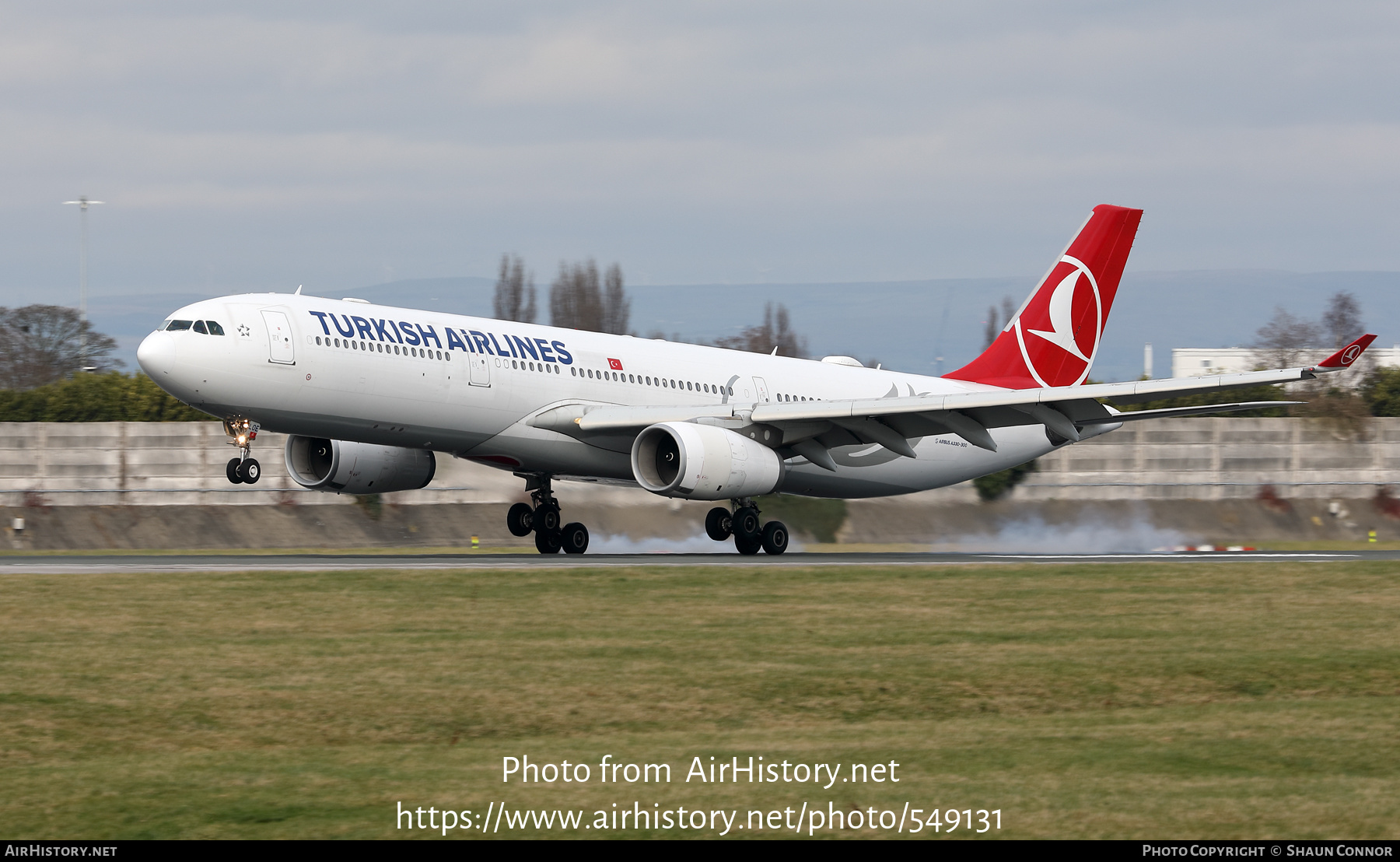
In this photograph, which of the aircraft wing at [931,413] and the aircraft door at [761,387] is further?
the aircraft door at [761,387]

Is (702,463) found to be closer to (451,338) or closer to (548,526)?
(451,338)

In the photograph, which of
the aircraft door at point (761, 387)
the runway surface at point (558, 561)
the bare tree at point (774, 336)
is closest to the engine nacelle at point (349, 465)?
the runway surface at point (558, 561)

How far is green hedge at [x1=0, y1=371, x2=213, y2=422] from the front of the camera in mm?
55344

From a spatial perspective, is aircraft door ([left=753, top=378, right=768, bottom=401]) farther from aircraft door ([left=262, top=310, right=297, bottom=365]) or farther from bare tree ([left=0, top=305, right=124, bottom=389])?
bare tree ([left=0, top=305, right=124, bottom=389])

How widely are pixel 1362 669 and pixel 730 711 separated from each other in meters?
6.76

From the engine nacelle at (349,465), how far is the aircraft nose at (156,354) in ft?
18.2

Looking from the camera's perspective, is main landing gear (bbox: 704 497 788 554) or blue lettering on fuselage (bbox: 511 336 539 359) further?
main landing gear (bbox: 704 497 788 554)

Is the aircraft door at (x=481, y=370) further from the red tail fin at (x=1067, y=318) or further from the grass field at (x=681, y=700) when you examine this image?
the red tail fin at (x=1067, y=318)

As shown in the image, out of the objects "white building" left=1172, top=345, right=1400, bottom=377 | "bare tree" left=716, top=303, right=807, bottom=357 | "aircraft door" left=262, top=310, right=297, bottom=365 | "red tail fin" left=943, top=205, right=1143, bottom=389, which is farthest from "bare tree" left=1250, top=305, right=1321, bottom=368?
"aircraft door" left=262, top=310, right=297, bottom=365

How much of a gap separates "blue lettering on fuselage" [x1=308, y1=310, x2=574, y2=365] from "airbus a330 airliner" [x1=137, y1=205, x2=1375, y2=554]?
0.04 metres

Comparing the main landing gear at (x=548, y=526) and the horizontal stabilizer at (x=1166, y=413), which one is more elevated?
the horizontal stabilizer at (x=1166, y=413)

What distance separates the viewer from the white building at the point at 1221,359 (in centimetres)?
11644

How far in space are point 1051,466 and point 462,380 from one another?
2690 centimetres

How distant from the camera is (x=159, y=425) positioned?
163 feet
